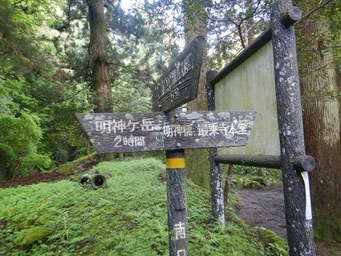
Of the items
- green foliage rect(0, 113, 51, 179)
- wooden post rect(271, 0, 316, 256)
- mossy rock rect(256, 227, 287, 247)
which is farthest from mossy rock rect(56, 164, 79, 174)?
wooden post rect(271, 0, 316, 256)

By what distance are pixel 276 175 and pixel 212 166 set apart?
996cm

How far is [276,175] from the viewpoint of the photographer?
11883 millimetres

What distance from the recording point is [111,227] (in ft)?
10.9

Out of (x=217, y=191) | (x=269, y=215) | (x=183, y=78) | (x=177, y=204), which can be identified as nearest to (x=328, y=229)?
(x=269, y=215)

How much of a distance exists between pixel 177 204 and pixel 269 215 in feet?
16.4

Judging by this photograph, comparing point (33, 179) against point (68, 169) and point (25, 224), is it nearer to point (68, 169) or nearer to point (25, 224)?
point (68, 169)

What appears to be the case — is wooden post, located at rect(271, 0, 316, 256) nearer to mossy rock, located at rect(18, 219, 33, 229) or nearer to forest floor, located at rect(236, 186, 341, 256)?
forest floor, located at rect(236, 186, 341, 256)

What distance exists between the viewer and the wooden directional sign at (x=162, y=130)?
168 centimetres

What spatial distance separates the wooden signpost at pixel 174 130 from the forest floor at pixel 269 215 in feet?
11.2

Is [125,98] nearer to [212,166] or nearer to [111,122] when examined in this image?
[212,166]

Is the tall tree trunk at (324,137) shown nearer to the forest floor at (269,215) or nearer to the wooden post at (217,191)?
the forest floor at (269,215)

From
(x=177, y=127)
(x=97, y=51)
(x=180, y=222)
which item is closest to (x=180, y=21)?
(x=177, y=127)

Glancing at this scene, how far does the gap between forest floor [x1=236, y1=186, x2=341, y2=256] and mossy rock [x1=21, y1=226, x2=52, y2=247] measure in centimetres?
425

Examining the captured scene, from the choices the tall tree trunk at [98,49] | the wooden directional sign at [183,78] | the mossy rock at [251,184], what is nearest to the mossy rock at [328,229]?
the wooden directional sign at [183,78]
